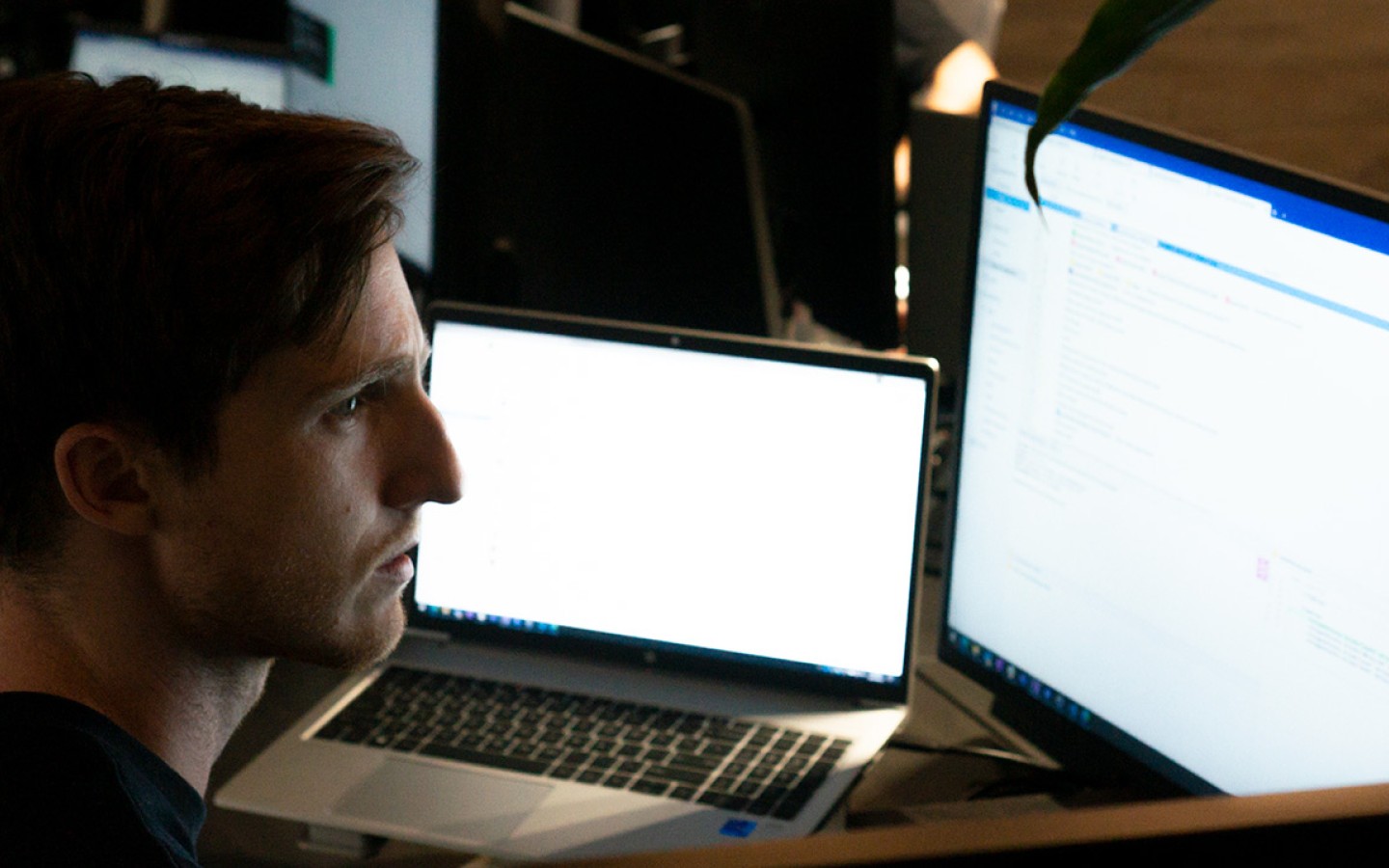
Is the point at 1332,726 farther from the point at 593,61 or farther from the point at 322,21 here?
the point at 322,21

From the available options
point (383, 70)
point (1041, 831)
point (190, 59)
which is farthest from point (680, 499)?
point (190, 59)

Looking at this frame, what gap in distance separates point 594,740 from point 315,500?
1.37 feet

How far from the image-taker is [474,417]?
51.1 inches

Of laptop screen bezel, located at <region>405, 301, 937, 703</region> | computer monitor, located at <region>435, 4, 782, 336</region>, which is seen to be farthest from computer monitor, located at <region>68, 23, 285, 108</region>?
laptop screen bezel, located at <region>405, 301, 937, 703</region>

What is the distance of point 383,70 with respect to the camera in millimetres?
1804

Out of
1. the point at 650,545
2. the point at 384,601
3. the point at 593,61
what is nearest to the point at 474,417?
the point at 650,545

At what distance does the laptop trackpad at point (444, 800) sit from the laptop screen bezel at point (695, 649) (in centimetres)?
16

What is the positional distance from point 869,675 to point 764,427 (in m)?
0.22

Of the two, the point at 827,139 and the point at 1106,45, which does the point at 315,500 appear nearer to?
the point at 1106,45

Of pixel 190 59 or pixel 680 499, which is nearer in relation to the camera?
pixel 680 499

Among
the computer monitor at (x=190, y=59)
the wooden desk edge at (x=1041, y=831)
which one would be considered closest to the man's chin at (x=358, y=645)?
the wooden desk edge at (x=1041, y=831)

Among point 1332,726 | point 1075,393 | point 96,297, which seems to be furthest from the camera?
point 1075,393

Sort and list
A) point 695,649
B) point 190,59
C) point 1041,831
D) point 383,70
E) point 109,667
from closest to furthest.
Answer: point 1041,831 < point 109,667 < point 695,649 < point 383,70 < point 190,59

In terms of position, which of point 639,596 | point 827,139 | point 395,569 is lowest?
point 639,596
